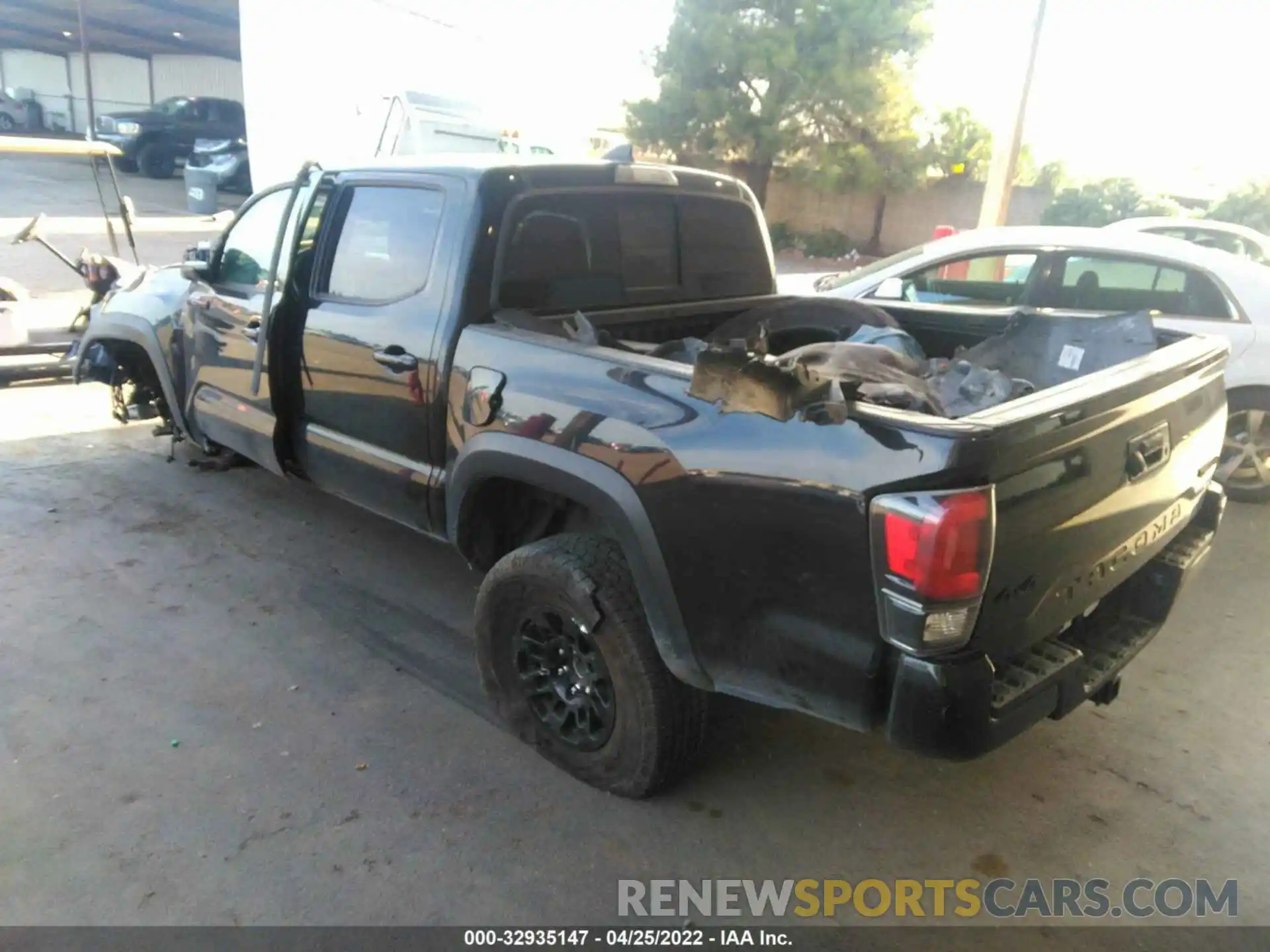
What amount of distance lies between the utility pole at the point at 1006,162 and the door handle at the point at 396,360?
951 cm

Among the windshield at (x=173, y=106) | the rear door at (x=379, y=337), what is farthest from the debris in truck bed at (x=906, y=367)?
the windshield at (x=173, y=106)

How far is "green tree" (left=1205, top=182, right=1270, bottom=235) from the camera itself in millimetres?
15000

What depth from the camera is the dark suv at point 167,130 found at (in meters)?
23.5

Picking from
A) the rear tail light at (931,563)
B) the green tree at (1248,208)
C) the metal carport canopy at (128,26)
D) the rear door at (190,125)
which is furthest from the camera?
the rear door at (190,125)

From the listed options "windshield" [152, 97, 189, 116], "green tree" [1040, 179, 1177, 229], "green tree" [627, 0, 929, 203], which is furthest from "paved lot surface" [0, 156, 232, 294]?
"green tree" [1040, 179, 1177, 229]

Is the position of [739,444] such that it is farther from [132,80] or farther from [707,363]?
[132,80]

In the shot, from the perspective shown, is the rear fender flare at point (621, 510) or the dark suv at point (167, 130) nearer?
the rear fender flare at point (621, 510)

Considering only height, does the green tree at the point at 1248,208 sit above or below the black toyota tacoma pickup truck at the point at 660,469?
above

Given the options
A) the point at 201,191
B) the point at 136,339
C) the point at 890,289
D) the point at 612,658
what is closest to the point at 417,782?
the point at 612,658

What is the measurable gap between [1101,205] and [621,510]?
16823 mm

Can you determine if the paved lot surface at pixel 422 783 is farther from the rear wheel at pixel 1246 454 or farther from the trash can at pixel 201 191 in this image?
the trash can at pixel 201 191

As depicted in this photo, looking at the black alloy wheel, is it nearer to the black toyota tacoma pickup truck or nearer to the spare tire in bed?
the black toyota tacoma pickup truck

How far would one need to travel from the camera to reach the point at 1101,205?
16.5 metres
